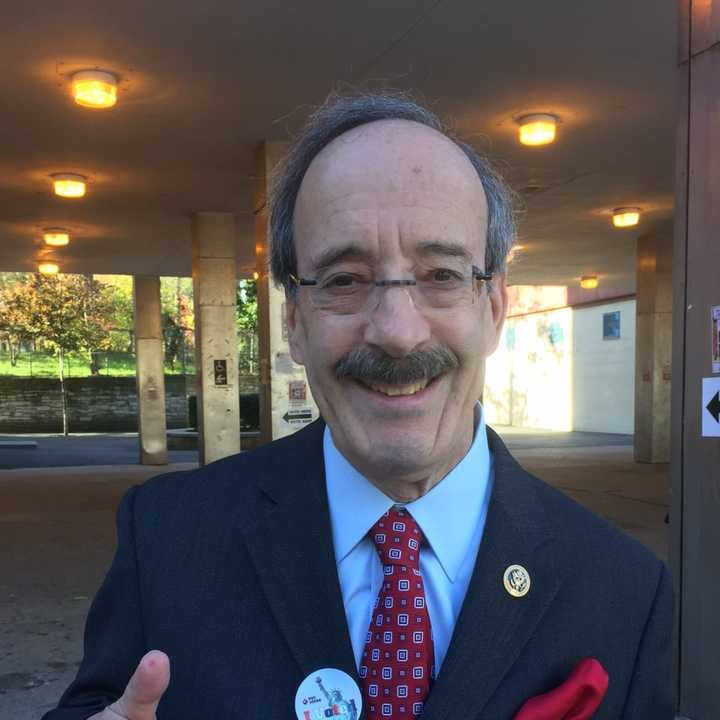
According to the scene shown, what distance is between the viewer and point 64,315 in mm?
30312

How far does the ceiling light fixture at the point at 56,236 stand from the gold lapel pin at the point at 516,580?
11.6 metres

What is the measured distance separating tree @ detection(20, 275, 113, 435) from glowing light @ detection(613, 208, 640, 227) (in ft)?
73.4

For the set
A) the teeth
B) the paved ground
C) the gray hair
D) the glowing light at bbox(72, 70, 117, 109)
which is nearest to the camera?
the teeth

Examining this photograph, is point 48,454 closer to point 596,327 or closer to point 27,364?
point 27,364

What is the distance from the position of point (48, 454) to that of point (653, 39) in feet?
51.7

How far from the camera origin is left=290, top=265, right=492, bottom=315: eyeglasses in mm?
1296

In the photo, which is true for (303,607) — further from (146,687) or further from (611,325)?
(611,325)

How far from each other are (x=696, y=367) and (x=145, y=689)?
10.1 ft

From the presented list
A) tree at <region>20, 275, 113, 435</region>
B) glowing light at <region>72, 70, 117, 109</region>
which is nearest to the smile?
glowing light at <region>72, 70, 117, 109</region>

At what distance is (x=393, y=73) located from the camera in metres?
5.86

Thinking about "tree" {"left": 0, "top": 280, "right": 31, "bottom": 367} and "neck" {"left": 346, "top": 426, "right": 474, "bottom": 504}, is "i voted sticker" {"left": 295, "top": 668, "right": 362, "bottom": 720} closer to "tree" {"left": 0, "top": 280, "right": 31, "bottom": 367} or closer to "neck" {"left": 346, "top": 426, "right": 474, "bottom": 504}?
"neck" {"left": 346, "top": 426, "right": 474, "bottom": 504}

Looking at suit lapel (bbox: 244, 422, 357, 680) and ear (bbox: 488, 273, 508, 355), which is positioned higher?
ear (bbox: 488, 273, 508, 355)

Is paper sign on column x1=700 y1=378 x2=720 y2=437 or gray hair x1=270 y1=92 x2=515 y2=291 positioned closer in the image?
gray hair x1=270 y1=92 x2=515 y2=291

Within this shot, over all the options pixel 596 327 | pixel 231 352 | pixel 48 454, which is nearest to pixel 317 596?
pixel 231 352
